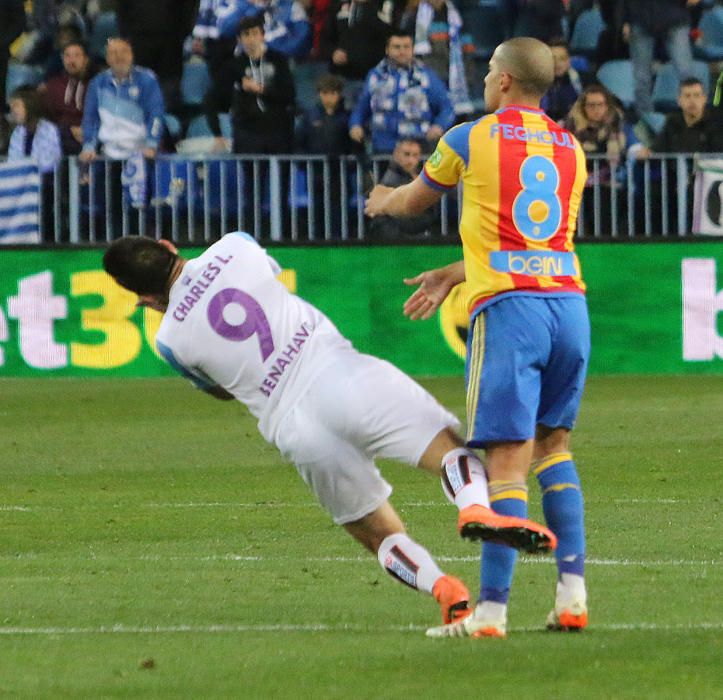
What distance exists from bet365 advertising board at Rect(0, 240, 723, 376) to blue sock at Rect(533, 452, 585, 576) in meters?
12.5

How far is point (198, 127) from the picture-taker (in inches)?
819

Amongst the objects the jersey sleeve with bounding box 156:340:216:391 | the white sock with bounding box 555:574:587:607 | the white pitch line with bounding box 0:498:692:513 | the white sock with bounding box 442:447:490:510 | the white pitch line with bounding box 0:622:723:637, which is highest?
the jersey sleeve with bounding box 156:340:216:391

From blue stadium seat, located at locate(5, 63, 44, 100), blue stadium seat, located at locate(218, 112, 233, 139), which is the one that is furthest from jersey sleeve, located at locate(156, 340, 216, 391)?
blue stadium seat, located at locate(5, 63, 44, 100)

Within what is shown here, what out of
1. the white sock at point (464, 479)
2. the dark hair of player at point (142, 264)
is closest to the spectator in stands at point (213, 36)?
the dark hair of player at point (142, 264)

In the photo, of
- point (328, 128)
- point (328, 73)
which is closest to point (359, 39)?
point (328, 73)

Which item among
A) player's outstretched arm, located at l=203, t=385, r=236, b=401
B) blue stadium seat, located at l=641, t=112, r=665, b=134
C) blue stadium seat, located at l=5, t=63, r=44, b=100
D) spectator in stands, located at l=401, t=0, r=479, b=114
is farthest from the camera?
blue stadium seat, located at l=5, t=63, r=44, b=100

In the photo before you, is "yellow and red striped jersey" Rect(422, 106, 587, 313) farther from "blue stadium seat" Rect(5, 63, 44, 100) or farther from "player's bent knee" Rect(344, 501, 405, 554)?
"blue stadium seat" Rect(5, 63, 44, 100)

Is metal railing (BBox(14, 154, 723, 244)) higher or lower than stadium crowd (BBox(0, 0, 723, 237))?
lower

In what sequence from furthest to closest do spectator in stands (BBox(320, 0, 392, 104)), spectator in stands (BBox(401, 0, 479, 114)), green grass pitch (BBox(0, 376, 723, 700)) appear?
spectator in stands (BBox(320, 0, 392, 104)) → spectator in stands (BBox(401, 0, 479, 114)) → green grass pitch (BBox(0, 376, 723, 700))

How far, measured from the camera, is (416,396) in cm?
678

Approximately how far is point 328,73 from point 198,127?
145 centimetres

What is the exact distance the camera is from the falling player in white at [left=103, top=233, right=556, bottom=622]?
6.76m

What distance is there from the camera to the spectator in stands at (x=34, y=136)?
65.3 ft

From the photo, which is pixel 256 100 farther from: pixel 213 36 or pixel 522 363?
pixel 522 363
